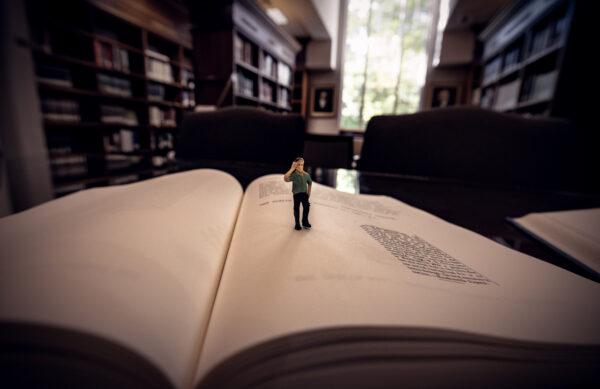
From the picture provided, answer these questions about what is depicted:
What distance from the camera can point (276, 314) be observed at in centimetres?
17

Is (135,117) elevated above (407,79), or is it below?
below

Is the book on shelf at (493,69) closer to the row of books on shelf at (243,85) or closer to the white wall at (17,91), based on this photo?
the row of books on shelf at (243,85)

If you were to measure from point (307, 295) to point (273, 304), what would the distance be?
3cm

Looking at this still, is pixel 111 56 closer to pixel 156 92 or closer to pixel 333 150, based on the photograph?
pixel 156 92

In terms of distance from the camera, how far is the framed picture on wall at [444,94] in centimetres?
551

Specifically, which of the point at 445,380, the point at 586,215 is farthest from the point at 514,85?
the point at 445,380

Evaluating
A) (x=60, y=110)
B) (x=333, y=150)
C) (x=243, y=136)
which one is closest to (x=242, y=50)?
(x=60, y=110)

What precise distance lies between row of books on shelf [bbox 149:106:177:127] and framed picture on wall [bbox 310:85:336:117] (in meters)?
3.62

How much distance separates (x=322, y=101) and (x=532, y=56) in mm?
4270

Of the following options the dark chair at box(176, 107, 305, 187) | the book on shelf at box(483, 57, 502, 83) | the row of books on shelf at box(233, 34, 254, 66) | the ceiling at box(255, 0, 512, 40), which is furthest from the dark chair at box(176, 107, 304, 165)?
the book on shelf at box(483, 57, 502, 83)

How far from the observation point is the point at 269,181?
0.50 m

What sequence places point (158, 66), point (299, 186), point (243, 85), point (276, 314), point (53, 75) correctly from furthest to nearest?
point (243, 85)
point (158, 66)
point (53, 75)
point (299, 186)
point (276, 314)

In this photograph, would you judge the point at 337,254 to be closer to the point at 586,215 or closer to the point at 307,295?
the point at 307,295

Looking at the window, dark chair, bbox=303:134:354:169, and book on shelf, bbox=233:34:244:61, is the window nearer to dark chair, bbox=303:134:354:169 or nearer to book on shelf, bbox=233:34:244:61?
book on shelf, bbox=233:34:244:61
